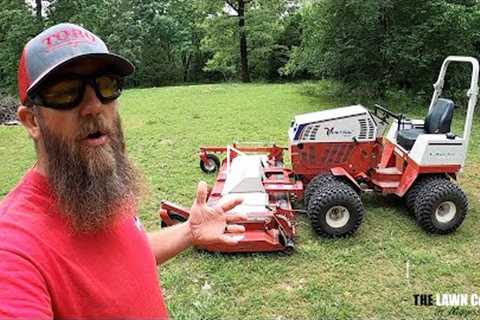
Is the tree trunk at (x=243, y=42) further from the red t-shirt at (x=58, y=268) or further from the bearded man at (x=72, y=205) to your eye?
the red t-shirt at (x=58, y=268)

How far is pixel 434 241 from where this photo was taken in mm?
4312

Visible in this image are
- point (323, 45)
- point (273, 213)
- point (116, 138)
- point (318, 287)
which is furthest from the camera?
point (323, 45)

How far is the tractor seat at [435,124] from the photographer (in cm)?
491

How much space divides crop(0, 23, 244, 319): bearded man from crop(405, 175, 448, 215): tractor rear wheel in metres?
3.79

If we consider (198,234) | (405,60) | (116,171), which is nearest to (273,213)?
(198,234)

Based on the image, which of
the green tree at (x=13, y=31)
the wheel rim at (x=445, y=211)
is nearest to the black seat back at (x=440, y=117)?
the wheel rim at (x=445, y=211)

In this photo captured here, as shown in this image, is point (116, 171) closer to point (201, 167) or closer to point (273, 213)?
point (273, 213)

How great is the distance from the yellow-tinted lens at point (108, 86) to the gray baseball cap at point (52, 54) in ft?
0.20

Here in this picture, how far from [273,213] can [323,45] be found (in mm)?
8689

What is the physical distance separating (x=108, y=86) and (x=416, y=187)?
403cm

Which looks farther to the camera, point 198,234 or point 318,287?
point 318,287

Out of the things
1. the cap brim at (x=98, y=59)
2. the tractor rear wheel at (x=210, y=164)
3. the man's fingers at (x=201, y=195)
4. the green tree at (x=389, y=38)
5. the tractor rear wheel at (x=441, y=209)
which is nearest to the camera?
the cap brim at (x=98, y=59)

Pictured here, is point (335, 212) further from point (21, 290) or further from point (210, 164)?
point (21, 290)

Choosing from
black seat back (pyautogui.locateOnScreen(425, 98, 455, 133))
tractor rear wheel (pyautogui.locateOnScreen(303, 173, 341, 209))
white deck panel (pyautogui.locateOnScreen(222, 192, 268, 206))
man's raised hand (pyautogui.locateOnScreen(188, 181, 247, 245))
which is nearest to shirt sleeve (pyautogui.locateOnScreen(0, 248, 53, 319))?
man's raised hand (pyautogui.locateOnScreen(188, 181, 247, 245))
